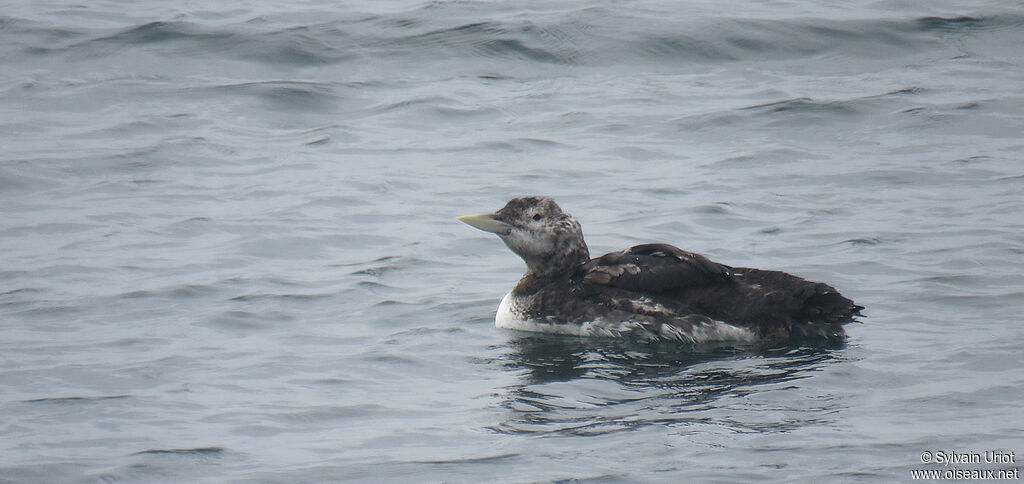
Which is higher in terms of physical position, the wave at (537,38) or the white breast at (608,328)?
the wave at (537,38)

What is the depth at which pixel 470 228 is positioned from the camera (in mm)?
11086

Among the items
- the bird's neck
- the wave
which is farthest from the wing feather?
the wave

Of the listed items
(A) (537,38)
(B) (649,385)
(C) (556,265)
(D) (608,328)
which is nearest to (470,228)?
(C) (556,265)

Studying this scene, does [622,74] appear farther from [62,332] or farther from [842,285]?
[62,332]

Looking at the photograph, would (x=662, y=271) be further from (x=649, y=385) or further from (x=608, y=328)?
(x=649, y=385)

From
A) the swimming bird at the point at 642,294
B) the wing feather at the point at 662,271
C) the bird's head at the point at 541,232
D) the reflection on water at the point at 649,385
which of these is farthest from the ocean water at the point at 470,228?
the bird's head at the point at 541,232

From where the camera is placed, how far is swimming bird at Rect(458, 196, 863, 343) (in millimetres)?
7527

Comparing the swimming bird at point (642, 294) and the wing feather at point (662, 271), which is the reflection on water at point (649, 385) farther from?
the wing feather at point (662, 271)

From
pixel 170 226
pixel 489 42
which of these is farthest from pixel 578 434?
pixel 489 42

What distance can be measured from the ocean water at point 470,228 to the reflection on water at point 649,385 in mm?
26

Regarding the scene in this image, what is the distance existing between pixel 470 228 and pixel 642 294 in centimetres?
338

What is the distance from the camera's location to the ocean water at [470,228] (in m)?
6.04

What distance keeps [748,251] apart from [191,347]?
4.09 m

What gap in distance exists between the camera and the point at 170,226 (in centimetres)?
1080
